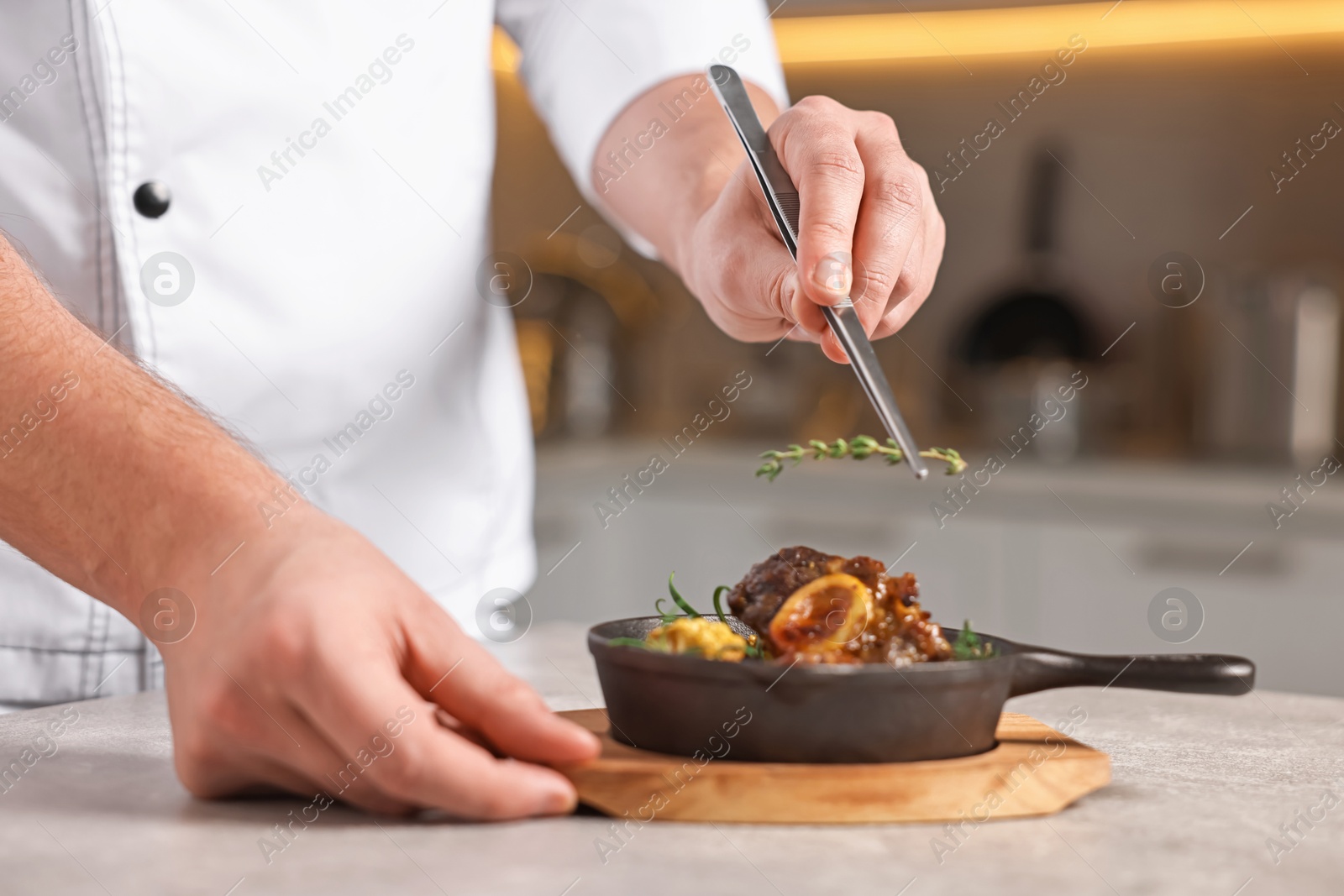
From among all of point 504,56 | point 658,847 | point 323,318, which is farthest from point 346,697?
point 504,56

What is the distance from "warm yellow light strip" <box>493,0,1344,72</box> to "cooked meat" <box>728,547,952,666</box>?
1711mm

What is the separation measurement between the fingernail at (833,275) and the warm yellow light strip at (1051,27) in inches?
66.7

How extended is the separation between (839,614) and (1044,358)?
200 centimetres

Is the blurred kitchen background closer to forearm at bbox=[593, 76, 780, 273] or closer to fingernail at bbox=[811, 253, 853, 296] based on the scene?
forearm at bbox=[593, 76, 780, 273]

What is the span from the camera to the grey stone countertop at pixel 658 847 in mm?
450

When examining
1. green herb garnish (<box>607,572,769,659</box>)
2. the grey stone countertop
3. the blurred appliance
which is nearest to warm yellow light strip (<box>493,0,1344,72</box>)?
the blurred appliance

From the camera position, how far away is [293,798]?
0.55 metres

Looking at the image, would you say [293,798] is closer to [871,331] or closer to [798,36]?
[871,331]

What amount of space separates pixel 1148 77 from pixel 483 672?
2268 millimetres

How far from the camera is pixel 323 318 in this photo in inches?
37.8

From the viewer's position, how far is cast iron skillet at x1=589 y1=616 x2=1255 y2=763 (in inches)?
20.9

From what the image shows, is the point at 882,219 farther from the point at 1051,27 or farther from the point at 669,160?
the point at 1051,27

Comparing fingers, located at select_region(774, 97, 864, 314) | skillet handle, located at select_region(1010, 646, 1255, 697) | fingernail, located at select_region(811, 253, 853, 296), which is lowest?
skillet handle, located at select_region(1010, 646, 1255, 697)

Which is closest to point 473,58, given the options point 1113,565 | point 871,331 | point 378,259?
point 378,259
